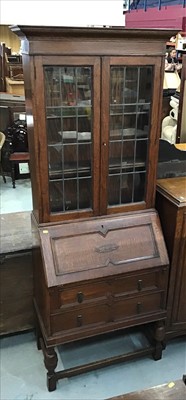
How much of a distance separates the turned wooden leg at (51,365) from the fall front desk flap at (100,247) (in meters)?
0.42

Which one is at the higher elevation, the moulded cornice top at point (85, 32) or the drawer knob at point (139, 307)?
the moulded cornice top at point (85, 32)

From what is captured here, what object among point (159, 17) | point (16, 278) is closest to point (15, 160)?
point (16, 278)

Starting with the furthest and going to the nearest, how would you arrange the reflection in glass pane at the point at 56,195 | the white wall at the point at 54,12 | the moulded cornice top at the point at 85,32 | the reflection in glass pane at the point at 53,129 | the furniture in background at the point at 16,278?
1. the white wall at the point at 54,12
2. the furniture in background at the point at 16,278
3. the reflection in glass pane at the point at 56,195
4. the reflection in glass pane at the point at 53,129
5. the moulded cornice top at the point at 85,32

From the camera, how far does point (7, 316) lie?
2.23 meters

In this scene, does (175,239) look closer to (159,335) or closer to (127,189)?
(127,189)

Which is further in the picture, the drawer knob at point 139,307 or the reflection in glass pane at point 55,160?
the drawer knob at point 139,307

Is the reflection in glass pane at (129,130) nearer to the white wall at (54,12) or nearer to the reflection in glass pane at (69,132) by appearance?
the reflection in glass pane at (69,132)

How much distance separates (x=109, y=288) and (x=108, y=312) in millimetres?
149

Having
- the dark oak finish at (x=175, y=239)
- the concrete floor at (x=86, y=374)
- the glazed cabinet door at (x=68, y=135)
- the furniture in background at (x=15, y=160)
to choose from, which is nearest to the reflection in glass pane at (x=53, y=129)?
the glazed cabinet door at (x=68, y=135)

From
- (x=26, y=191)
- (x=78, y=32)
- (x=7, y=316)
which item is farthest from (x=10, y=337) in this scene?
(x=26, y=191)

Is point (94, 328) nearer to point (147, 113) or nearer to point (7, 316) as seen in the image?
point (7, 316)

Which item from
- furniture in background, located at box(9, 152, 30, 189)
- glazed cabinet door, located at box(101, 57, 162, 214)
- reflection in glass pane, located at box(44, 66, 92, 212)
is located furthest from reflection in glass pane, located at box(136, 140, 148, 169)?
furniture in background, located at box(9, 152, 30, 189)

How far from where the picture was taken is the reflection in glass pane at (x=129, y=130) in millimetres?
1722

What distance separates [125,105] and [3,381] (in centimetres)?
160
